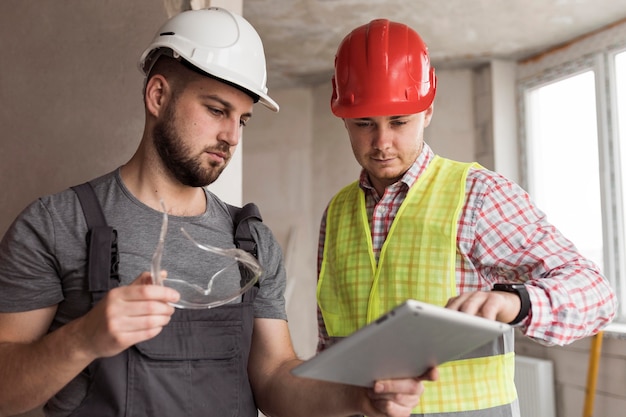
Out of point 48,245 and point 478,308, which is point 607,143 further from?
point 48,245

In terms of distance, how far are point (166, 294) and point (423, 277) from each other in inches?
38.0

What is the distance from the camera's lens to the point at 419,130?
209 centimetres

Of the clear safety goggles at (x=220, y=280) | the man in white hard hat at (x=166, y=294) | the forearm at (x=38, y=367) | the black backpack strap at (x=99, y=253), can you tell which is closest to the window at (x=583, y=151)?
the man in white hard hat at (x=166, y=294)

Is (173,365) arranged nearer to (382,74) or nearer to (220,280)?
(220,280)

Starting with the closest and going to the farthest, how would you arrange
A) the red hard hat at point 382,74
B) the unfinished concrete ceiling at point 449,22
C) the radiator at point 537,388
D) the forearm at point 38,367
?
the forearm at point 38,367
the red hard hat at point 382,74
the unfinished concrete ceiling at point 449,22
the radiator at point 537,388

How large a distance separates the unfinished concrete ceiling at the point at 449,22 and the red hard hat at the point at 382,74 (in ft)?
9.07

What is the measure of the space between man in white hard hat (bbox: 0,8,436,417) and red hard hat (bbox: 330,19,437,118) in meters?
0.38

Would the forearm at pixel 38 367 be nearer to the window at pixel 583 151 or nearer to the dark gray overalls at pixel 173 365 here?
the dark gray overalls at pixel 173 365

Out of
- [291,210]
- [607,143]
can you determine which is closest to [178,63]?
[607,143]

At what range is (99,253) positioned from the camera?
1502 millimetres

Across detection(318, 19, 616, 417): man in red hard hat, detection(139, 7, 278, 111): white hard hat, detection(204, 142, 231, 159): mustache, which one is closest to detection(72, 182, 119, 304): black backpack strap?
detection(204, 142, 231, 159): mustache

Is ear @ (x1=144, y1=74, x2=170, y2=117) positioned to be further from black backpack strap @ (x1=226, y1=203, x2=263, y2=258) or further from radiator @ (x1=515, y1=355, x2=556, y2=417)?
radiator @ (x1=515, y1=355, x2=556, y2=417)

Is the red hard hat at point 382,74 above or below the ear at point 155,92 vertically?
above

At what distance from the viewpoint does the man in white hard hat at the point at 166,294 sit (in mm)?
1329
